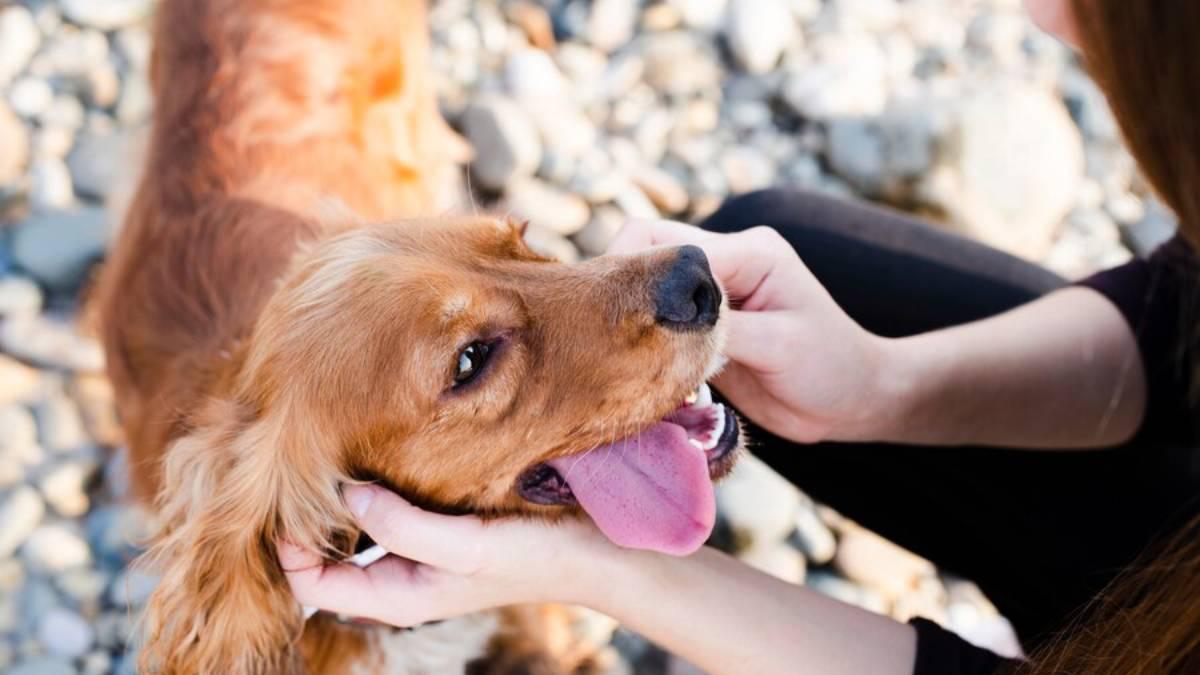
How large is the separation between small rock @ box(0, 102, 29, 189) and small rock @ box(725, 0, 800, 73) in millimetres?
2437

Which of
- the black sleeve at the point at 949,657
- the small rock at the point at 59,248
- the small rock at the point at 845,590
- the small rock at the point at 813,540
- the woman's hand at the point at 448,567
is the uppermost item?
the woman's hand at the point at 448,567

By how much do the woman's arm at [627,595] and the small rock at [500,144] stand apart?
6.07 ft

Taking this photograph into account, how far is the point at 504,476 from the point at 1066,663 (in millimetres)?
853

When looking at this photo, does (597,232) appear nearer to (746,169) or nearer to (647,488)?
(746,169)

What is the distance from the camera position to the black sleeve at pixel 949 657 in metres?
1.70

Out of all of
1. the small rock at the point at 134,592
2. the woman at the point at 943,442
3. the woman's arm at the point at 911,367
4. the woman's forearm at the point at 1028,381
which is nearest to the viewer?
the woman at the point at 943,442

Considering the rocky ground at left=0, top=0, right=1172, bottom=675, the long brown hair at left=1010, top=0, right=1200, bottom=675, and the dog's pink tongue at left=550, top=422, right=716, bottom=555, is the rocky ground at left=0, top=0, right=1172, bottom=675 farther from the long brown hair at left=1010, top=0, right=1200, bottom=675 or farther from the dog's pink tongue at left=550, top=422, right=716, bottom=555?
the long brown hair at left=1010, top=0, right=1200, bottom=675

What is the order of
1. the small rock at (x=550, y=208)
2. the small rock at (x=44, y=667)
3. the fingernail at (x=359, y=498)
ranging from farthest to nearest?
the small rock at (x=550, y=208) → the small rock at (x=44, y=667) → the fingernail at (x=359, y=498)

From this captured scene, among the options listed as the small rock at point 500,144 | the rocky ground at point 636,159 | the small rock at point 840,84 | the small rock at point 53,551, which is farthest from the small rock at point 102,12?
the small rock at point 840,84

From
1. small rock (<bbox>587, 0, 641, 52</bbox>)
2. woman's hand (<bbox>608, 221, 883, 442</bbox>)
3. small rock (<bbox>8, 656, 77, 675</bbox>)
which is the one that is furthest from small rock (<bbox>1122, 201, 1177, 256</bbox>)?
small rock (<bbox>8, 656, 77, 675</bbox>)

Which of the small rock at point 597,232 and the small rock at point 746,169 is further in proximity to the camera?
the small rock at point 746,169

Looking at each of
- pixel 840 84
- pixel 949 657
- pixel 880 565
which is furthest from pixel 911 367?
pixel 840 84

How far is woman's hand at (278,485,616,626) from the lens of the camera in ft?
5.33

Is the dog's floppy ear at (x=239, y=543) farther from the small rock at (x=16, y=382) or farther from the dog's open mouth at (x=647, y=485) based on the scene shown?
the small rock at (x=16, y=382)
